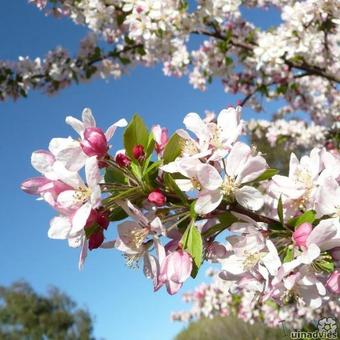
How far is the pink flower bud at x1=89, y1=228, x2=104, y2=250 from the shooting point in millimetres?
1314

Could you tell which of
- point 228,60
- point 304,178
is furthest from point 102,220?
point 228,60

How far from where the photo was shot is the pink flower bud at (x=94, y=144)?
1.31m

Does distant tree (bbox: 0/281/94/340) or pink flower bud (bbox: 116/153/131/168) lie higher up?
distant tree (bbox: 0/281/94/340)

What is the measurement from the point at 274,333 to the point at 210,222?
624 cm

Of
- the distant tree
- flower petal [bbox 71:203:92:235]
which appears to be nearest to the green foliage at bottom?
flower petal [bbox 71:203:92:235]

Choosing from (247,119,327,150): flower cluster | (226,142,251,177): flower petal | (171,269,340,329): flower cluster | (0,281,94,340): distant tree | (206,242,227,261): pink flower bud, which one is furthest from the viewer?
(0,281,94,340): distant tree

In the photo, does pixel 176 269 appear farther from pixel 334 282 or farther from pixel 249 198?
pixel 334 282

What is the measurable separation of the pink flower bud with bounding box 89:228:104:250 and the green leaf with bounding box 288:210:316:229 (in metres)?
0.49

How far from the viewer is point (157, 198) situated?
125cm

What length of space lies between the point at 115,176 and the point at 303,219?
0.49 m

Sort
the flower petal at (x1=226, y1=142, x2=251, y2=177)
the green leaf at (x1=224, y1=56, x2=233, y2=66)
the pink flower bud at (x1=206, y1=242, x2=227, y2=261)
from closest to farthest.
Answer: the flower petal at (x1=226, y1=142, x2=251, y2=177), the pink flower bud at (x1=206, y1=242, x2=227, y2=261), the green leaf at (x1=224, y1=56, x2=233, y2=66)

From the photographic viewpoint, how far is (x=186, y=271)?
4.12 feet

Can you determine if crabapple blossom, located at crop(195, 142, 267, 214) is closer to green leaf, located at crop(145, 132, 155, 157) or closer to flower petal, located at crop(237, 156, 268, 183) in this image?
flower petal, located at crop(237, 156, 268, 183)

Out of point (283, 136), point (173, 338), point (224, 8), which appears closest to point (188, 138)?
point (224, 8)
